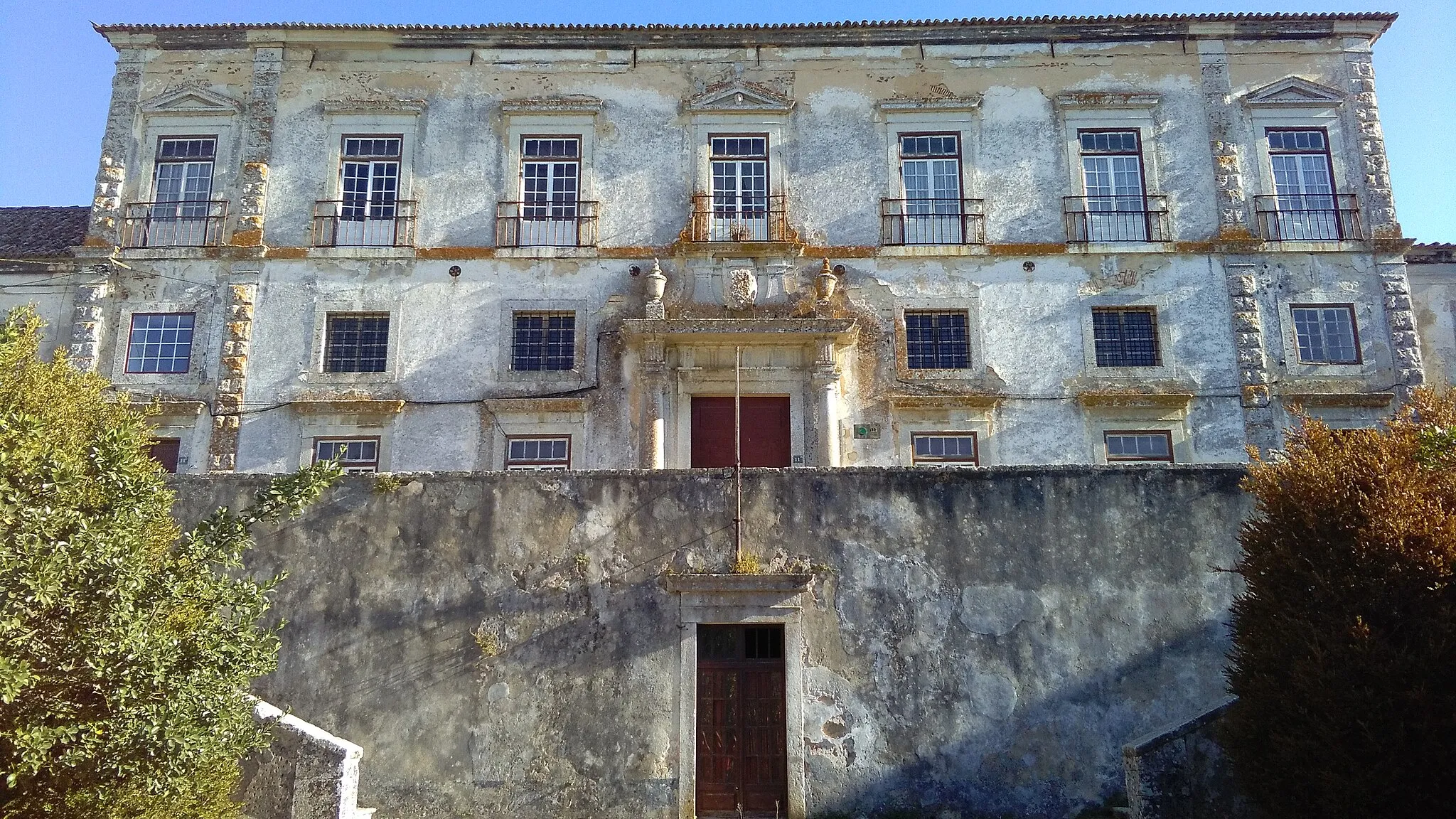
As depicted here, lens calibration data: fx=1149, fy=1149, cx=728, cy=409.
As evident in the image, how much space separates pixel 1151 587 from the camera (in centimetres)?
1148

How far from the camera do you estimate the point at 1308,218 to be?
18.8 metres

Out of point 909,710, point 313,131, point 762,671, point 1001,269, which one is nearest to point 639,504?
point 762,671

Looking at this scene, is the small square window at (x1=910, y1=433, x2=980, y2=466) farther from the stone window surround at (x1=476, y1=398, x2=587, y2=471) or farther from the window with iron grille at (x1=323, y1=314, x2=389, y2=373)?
the window with iron grille at (x1=323, y1=314, x2=389, y2=373)

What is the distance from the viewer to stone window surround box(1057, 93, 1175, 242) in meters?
19.1

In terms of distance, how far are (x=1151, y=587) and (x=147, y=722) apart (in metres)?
8.97

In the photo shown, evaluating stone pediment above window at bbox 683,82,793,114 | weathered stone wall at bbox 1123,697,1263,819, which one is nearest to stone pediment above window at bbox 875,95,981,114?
stone pediment above window at bbox 683,82,793,114

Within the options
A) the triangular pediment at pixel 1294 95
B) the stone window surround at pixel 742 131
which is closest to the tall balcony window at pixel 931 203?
the stone window surround at pixel 742 131

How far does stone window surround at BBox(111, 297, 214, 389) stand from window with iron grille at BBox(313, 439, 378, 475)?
2.15 m

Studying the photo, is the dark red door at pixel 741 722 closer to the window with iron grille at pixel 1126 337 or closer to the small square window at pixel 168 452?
the window with iron grille at pixel 1126 337

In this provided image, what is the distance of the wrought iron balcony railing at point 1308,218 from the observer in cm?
1866

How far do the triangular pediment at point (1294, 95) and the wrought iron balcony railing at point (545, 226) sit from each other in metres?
11.2

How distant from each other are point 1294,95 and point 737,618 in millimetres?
14326

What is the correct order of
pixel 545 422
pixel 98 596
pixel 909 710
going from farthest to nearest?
pixel 545 422
pixel 909 710
pixel 98 596

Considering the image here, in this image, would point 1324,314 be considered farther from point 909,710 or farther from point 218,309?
point 218,309
